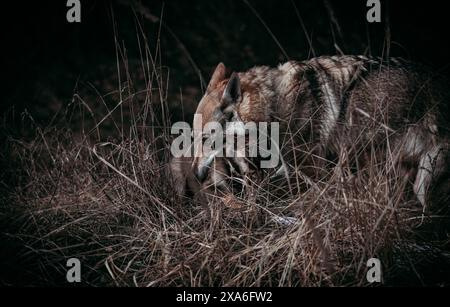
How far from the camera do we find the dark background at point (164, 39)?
214 inches

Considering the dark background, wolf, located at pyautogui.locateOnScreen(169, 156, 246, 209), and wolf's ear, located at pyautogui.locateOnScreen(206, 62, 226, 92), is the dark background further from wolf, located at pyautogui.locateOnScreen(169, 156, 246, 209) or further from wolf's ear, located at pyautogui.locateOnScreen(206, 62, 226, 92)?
wolf, located at pyautogui.locateOnScreen(169, 156, 246, 209)

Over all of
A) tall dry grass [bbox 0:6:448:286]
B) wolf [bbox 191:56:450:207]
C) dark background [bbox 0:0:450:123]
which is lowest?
tall dry grass [bbox 0:6:448:286]

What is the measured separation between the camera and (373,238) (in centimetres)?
248

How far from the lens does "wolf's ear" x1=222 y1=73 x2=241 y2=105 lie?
142 inches

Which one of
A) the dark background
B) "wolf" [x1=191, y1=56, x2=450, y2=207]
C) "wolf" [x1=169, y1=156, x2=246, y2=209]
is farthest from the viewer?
the dark background

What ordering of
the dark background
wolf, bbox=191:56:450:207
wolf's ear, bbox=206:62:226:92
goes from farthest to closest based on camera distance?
the dark background, wolf's ear, bbox=206:62:226:92, wolf, bbox=191:56:450:207

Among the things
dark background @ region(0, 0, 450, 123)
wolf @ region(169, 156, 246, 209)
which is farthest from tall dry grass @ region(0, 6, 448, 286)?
dark background @ region(0, 0, 450, 123)

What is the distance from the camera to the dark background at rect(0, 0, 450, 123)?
214 inches

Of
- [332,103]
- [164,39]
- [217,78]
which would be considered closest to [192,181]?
[217,78]

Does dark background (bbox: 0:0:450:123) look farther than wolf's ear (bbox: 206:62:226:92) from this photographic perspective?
Yes

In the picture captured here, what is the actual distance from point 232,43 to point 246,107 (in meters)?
2.38

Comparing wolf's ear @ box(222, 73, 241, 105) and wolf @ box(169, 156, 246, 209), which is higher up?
wolf's ear @ box(222, 73, 241, 105)

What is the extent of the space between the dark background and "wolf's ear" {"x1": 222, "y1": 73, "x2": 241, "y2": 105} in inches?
78.9
